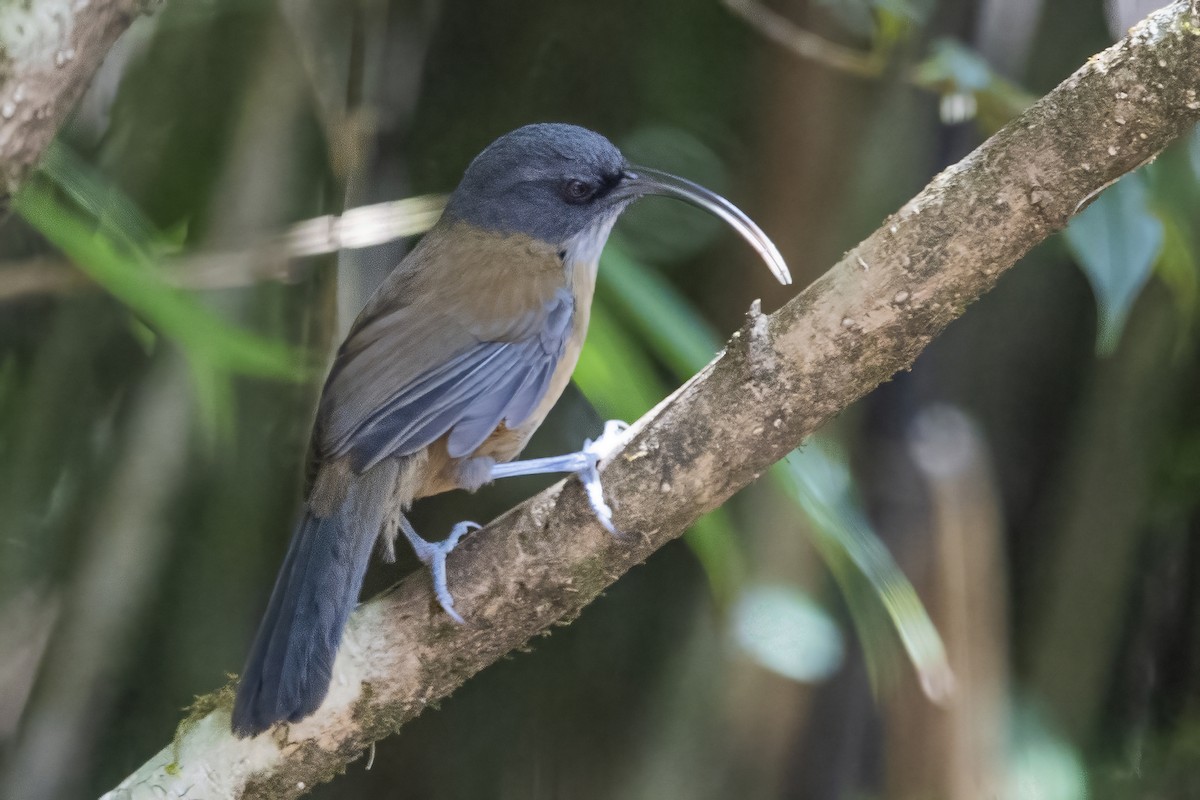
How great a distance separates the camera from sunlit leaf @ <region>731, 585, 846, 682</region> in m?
1.93

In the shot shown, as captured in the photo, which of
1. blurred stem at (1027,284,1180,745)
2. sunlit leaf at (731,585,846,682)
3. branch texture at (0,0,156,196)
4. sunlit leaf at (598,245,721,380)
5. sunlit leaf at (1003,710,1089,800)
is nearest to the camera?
branch texture at (0,0,156,196)

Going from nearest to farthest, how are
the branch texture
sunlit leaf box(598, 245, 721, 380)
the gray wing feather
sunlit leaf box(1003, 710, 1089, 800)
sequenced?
the branch texture < the gray wing feather < sunlit leaf box(598, 245, 721, 380) < sunlit leaf box(1003, 710, 1089, 800)

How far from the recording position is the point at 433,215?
81.6 inches

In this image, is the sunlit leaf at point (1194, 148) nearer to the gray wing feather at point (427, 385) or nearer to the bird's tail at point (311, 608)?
the gray wing feather at point (427, 385)

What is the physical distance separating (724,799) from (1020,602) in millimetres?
736

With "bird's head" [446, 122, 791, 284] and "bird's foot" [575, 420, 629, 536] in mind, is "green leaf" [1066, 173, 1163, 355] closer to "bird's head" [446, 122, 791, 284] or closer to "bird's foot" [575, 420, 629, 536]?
"bird's head" [446, 122, 791, 284]

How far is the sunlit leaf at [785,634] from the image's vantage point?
1.93 m

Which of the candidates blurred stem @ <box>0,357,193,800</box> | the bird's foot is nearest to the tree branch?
the bird's foot

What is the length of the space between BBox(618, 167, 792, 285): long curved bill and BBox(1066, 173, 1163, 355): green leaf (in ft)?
1.36

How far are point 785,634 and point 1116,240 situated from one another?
2.75 ft

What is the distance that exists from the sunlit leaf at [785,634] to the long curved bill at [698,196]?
0.64m

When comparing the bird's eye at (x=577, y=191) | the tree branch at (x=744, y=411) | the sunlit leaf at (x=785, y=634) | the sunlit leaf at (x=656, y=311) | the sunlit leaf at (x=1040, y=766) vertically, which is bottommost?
the sunlit leaf at (x=1040, y=766)

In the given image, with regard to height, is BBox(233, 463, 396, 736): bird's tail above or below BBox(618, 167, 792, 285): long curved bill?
below

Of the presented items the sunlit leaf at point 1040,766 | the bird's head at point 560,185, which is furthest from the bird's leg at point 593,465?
the sunlit leaf at point 1040,766
